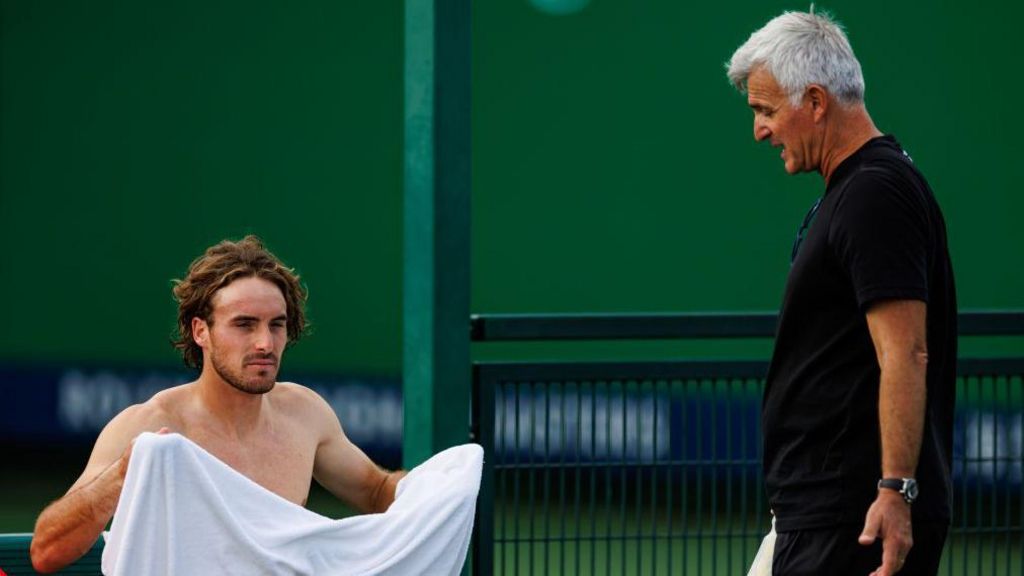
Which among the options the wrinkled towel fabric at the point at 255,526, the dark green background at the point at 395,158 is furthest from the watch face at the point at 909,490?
the dark green background at the point at 395,158

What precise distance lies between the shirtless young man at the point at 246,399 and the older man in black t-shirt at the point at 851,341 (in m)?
0.82

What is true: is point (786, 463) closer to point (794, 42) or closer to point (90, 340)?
point (794, 42)

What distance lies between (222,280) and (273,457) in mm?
324

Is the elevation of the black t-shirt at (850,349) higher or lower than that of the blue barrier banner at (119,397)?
higher

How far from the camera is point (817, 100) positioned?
9.27 feet

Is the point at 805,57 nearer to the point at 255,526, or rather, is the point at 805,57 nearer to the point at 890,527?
the point at 890,527

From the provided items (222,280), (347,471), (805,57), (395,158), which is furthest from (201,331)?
(395,158)

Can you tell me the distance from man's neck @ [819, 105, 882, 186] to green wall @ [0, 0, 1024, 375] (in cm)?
448

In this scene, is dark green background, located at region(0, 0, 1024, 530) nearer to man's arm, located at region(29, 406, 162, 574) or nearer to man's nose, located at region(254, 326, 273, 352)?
man's nose, located at region(254, 326, 273, 352)

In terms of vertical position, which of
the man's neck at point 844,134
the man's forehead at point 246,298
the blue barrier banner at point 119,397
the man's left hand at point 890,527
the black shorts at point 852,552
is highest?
the man's neck at point 844,134

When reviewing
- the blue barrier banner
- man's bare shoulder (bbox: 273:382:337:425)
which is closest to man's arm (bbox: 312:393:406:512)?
man's bare shoulder (bbox: 273:382:337:425)

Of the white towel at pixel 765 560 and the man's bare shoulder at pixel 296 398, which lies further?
the man's bare shoulder at pixel 296 398

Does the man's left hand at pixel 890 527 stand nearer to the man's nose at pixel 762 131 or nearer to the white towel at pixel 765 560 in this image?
the white towel at pixel 765 560

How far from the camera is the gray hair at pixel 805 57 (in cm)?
281
